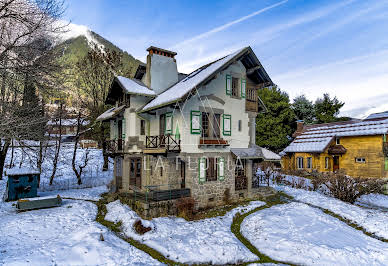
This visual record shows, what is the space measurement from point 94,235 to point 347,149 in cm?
3296

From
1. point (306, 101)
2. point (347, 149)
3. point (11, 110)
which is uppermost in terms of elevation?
point (306, 101)

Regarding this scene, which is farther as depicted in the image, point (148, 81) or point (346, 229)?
point (148, 81)

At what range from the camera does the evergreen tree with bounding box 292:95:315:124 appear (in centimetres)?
4950

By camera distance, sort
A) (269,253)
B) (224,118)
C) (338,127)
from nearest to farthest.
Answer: (269,253)
(224,118)
(338,127)

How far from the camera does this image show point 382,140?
95.8 ft

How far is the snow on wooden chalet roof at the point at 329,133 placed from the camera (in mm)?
30205

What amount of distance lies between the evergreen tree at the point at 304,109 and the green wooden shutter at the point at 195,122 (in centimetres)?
3924

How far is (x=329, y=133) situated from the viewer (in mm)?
34562

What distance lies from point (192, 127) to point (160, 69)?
7619mm

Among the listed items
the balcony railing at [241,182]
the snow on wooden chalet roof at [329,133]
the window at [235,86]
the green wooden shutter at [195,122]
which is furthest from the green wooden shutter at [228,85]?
the snow on wooden chalet roof at [329,133]

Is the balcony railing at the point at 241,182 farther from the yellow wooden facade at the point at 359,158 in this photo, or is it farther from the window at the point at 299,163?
the window at the point at 299,163

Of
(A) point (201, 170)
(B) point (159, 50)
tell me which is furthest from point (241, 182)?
(B) point (159, 50)

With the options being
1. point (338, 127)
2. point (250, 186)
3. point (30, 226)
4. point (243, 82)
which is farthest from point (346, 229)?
point (338, 127)

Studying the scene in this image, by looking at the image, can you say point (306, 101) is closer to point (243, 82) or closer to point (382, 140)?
point (382, 140)
